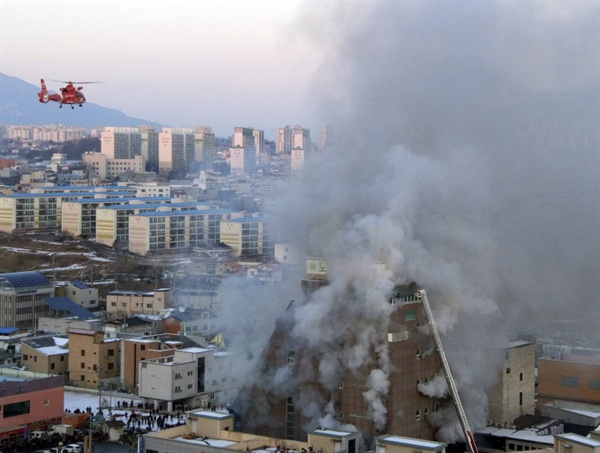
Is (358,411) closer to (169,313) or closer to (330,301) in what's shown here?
(330,301)

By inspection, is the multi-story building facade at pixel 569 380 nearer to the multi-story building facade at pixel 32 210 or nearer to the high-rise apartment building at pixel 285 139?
the multi-story building facade at pixel 32 210

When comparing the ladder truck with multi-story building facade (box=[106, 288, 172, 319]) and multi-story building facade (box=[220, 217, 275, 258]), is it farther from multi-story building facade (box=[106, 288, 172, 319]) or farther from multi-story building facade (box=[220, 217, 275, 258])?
multi-story building facade (box=[220, 217, 275, 258])

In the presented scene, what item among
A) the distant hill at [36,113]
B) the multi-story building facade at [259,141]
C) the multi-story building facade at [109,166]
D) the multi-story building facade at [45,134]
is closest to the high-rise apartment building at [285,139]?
the multi-story building facade at [259,141]

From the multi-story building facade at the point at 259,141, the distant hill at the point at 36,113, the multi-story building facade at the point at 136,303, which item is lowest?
the multi-story building facade at the point at 136,303

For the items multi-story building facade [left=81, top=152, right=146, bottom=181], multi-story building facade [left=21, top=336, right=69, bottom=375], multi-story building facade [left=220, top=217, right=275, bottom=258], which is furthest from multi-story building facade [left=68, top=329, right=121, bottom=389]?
multi-story building facade [left=81, top=152, right=146, bottom=181]

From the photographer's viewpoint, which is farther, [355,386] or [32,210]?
[32,210]

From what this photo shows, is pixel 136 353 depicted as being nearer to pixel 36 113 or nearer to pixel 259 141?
pixel 259 141

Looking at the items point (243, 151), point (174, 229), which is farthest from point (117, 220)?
point (243, 151)
